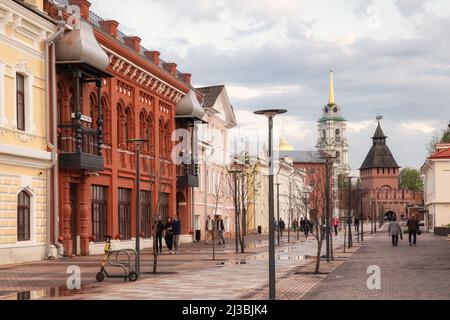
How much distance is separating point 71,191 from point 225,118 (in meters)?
32.1

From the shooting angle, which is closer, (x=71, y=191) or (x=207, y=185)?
(x=71, y=191)

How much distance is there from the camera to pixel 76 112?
30641 mm

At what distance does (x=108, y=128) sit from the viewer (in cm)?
3609

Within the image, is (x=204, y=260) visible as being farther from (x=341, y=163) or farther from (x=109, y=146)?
(x=341, y=163)

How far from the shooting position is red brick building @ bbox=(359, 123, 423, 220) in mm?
175000

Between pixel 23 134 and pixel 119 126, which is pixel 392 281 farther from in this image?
pixel 119 126

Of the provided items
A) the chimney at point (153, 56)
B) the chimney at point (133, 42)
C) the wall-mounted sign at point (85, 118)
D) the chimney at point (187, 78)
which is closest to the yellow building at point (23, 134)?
the wall-mounted sign at point (85, 118)

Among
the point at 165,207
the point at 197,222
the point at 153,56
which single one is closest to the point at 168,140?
the point at 165,207

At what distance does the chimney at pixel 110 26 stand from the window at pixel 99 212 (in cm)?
730

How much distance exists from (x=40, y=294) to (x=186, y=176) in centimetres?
3090

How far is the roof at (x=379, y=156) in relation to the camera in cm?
18375

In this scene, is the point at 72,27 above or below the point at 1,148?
above
